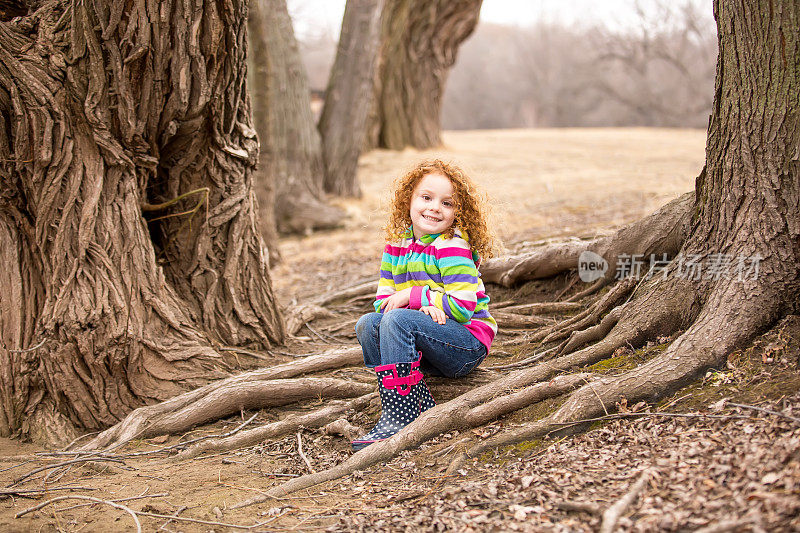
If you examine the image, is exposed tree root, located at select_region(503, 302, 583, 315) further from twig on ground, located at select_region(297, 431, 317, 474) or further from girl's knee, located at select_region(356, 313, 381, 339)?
twig on ground, located at select_region(297, 431, 317, 474)

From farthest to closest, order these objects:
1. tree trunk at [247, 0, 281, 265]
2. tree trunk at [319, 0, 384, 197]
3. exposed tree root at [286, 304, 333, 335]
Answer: tree trunk at [319, 0, 384, 197] → tree trunk at [247, 0, 281, 265] → exposed tree root at [286, 304, 333, 335]

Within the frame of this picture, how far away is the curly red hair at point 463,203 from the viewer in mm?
3568

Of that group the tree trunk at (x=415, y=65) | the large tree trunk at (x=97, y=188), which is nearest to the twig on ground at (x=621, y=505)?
the large tree trunk at (x=97, y=188)

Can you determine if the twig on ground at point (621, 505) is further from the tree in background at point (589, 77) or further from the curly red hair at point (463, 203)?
the tree in background at point (589, 77)

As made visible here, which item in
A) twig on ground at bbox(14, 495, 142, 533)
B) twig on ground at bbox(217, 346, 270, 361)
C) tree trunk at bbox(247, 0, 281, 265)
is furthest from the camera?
tree trunk at bbox(247, 0, 281, 265)

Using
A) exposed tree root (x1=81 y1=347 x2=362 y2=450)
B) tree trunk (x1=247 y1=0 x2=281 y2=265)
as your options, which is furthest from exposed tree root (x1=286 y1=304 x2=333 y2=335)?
tree trunk (x1=247 y1=0 x2=281 y2=265)

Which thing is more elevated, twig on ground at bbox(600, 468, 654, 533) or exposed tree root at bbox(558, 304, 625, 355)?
exposed tree root at bbox(558, 304, 625, 355)

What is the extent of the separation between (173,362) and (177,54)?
67.4 inches

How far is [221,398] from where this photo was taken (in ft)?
12.6

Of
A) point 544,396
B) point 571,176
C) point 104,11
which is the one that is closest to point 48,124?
point 104,11

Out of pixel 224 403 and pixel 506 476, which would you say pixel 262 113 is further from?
pixel 506 476

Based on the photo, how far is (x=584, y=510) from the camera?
2484 millimetres

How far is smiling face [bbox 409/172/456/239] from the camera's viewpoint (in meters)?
3.53

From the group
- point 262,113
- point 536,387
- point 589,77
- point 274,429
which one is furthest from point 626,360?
point 589,77
